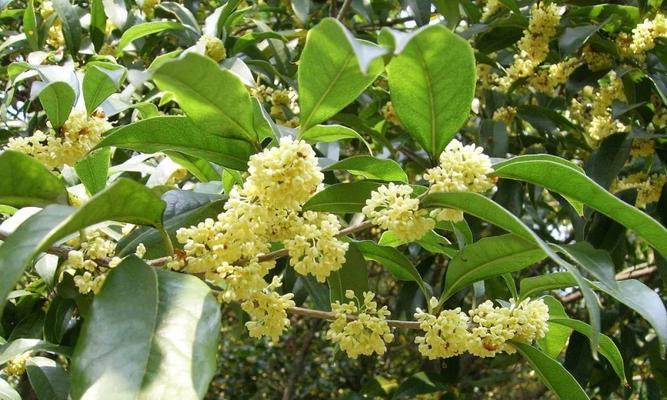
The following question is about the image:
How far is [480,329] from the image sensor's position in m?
1.32

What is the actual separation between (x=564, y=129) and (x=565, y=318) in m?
1.91

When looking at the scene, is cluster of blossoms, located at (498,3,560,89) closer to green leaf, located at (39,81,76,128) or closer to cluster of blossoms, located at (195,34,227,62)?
cluster of blossoms, located at (195,34,227,62)

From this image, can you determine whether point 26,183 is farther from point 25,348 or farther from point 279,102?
point 279,102

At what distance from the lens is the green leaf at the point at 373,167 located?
1.35m

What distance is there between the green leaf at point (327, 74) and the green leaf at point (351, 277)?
37cm

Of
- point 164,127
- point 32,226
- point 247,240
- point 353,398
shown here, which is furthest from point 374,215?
point 353,398

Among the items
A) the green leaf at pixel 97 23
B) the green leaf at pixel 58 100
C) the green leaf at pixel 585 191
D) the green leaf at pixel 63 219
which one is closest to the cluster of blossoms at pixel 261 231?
the green leaf at pixel 63 219

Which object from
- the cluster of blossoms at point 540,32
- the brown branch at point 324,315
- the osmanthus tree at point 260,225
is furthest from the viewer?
the cluster of blossoms at point 540,32

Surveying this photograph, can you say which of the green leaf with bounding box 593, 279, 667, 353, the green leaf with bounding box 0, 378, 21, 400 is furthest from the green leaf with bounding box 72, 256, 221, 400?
the green leaf with bounding box 0, 378, 21, 400

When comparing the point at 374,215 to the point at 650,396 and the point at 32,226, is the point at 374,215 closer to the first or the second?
the point at 32,226

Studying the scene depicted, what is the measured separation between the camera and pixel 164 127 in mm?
1343

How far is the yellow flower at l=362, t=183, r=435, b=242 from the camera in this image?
3.91 ft

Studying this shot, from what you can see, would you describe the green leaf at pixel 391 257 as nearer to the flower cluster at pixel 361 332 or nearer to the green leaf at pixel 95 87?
the flower cluster at pixel 361 332

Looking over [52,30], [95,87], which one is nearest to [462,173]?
[95,87]
